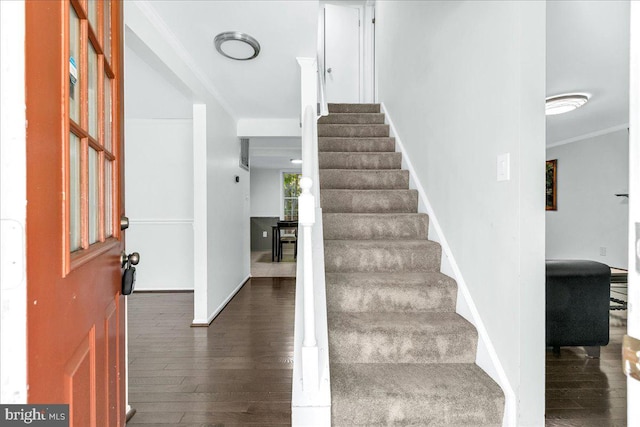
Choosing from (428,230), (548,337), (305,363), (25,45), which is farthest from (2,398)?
(548,337)

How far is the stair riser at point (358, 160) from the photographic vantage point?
3029 millimetres

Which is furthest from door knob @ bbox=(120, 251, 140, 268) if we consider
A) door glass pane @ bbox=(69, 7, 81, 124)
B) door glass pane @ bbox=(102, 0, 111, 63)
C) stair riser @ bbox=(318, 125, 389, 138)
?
stair riser @ bbox=(318, 125, 389, 138)

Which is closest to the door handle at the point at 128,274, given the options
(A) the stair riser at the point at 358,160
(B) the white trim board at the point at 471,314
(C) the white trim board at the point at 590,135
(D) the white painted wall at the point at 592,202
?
(B) the white trim board at the point at 471,314

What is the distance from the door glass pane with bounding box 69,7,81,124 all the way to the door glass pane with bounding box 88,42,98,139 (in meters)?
0.09

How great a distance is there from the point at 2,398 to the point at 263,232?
8.59 metres

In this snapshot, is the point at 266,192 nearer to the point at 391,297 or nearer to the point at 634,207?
the point at 391,297

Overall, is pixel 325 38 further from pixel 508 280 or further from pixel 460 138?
pixel 508 280

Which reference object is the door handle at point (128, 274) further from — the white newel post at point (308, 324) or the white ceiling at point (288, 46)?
the white ceiling at point (288, 46)

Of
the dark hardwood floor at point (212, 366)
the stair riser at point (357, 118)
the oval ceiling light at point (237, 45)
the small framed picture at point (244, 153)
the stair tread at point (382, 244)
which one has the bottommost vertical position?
the dark hardwood floor at point (212, 366)

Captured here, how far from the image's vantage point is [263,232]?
8.93 m

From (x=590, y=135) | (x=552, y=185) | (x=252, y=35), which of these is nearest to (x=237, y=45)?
(x=252, y=35)

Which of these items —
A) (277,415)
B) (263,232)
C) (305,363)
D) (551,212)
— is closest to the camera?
(305,363)

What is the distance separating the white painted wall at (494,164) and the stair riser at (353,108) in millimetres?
1700

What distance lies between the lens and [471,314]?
5.67 feet
